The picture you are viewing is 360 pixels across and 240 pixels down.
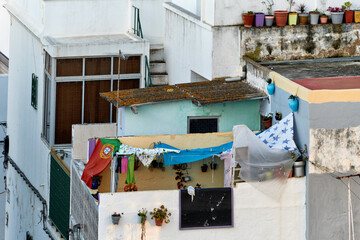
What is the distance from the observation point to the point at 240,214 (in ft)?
73.4

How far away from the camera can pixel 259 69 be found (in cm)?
2547

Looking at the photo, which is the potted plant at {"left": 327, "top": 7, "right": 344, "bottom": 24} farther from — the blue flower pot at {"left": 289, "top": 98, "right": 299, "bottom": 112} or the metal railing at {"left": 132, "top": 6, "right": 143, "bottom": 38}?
the metal railing at {"left": 132, "top": 6, "right": 143, "bottom": 38}

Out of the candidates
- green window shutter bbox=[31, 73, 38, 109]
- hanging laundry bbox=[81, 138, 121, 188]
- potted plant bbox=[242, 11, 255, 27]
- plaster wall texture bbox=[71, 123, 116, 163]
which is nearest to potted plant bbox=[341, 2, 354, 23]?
potted plant bbox=[242, 11, 255, 27]

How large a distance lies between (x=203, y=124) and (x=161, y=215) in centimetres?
480

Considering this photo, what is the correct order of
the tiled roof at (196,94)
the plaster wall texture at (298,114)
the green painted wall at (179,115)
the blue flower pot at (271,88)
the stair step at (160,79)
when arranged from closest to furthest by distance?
the plaster wall texture at (298,114) → the blue flower pot at (271,88) → the tiled roof at (196,94) → the green painted wall at (179,115) → the stair step at (160,79)

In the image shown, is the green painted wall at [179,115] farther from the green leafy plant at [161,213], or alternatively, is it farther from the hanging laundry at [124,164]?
the green leafy plant at [161,213]

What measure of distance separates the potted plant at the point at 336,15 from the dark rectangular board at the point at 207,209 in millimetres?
7278

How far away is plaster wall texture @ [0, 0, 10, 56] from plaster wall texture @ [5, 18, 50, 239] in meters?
Result: 7.88

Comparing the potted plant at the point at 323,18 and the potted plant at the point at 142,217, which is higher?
the potted plant at the point at 323,18

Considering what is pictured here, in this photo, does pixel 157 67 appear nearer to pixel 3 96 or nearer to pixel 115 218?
pixel 115 218

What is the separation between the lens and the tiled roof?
25328mm

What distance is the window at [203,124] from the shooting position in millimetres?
26047

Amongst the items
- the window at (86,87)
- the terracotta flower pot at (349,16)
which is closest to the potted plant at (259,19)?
the terracotta flower pot at (349,16)

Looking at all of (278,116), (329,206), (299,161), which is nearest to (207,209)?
(299,161)
